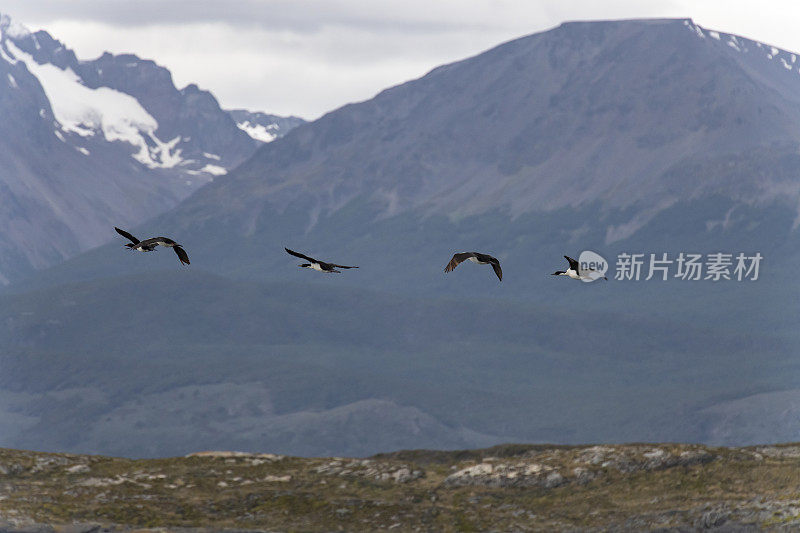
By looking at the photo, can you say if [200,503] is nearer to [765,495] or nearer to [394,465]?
[394,465]

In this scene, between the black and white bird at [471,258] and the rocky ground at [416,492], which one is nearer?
the black and white bird at [471,258]

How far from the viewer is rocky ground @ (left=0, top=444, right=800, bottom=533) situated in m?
86.9

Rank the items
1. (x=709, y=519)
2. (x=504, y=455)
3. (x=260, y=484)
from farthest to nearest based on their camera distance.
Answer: (x=504, y=455), (x=260, y=484), (x=709, y=519)

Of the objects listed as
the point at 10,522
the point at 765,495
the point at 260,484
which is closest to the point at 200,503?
the point at 260,484

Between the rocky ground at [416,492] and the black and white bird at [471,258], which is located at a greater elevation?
the black and white bird at [471,258]

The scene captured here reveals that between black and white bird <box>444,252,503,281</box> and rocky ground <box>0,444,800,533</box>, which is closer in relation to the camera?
black and white bird <box>444,252,503,281</box>

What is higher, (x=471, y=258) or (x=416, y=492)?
(x=471, y=258)

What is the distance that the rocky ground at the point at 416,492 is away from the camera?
8694 cm

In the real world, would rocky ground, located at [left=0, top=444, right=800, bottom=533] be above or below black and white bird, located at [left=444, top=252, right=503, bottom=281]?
below

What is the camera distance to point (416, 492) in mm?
95812

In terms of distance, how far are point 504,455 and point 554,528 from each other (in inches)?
967

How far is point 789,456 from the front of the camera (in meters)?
98.9

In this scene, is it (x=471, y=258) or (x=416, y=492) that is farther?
(x=416, y=492)

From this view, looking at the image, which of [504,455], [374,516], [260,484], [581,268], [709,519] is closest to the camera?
[581,268]
